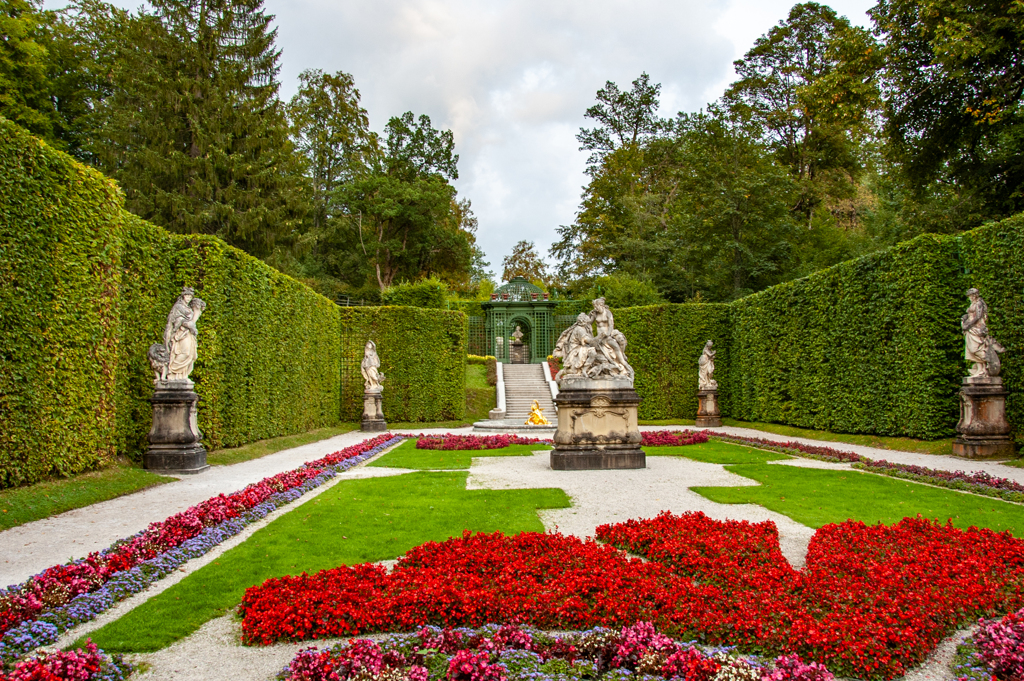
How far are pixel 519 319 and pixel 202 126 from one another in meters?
18.7

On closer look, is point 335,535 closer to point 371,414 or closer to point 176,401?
point 176,401

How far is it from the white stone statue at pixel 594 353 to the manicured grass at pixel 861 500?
3028 mm

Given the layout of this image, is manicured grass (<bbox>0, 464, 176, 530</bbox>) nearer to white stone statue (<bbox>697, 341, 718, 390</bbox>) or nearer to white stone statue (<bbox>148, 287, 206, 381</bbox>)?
white stone statue (<bbox>148, 287, 206, 381</bbox>)

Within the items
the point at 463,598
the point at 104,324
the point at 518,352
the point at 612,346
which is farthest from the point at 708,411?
the point at 518,352

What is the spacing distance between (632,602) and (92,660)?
113 inches

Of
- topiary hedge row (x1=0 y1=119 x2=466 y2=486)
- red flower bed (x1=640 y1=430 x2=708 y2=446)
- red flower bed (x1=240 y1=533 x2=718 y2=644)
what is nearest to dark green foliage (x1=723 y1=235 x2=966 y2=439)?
red flower bed (x1=640 y1=430 x2=708 y2=446)

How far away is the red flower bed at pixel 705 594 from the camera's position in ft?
10.6

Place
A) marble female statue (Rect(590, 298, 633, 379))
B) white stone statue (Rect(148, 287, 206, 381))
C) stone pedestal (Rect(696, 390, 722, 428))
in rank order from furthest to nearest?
stone pedestal (Rect(696, 390, 722, 428))
marble female statue (Rect(590, 298, 633, 379))
white stone statue (Rect(148, 287, 206, 381))

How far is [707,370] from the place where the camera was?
2214 centimetres

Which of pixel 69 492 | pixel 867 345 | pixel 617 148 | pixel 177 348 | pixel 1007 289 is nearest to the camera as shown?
pixel 69 492

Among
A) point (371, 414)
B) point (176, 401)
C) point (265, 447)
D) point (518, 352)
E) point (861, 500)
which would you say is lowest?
point (265, 447)

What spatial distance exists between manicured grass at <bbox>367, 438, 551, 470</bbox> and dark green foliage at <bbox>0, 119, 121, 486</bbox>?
16.0 ft

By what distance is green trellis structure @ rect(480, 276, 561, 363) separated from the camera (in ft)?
113

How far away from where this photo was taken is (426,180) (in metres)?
46.5
